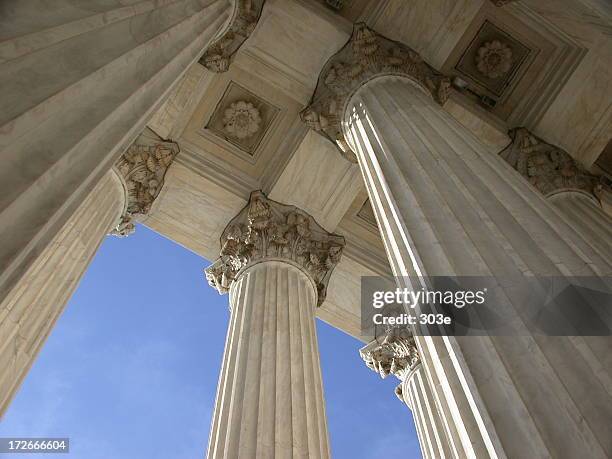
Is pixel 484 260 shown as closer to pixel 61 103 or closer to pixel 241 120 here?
pixel 61 103

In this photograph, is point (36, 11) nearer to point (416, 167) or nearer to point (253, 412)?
point (416, 167)

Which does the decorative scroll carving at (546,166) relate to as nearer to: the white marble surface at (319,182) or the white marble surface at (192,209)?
the white marble surface at (319,182)

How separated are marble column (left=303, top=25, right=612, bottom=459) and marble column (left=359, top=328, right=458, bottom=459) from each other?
27.6 ft

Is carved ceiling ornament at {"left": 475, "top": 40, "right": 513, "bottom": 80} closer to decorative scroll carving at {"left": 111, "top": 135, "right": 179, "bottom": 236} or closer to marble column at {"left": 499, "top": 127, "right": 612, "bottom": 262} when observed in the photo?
Answer: marble column at {"left": 499, "top": 127, "right": 612, "bottom": 262}

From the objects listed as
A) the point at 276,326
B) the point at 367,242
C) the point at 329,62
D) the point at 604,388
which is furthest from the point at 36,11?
the point at 367,242

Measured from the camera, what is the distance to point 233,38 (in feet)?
54.8

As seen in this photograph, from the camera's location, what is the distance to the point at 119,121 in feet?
20.6

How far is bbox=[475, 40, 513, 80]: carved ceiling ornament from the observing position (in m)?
19.3

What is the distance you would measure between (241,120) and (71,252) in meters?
7.90

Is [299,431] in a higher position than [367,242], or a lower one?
lower

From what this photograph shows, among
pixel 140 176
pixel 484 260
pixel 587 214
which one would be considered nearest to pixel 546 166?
pixel 587 214

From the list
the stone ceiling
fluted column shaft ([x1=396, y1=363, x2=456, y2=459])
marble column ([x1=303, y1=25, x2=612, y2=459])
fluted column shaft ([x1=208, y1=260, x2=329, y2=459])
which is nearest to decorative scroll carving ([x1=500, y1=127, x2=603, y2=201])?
the stone ceiling

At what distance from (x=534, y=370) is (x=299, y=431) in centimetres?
722

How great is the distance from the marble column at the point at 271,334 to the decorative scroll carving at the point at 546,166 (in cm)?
587
